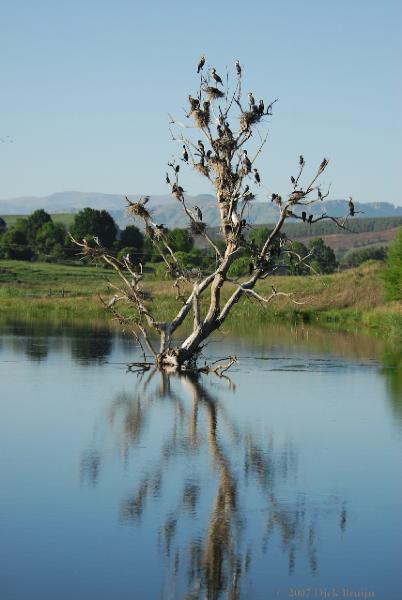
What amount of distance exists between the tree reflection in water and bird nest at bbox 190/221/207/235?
31.3 feet

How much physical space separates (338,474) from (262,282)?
6196cm

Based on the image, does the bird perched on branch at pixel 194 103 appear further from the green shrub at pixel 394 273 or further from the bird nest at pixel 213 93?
the green shrub at pixel 394 273

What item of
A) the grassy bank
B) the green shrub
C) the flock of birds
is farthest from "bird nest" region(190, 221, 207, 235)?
the green shrub

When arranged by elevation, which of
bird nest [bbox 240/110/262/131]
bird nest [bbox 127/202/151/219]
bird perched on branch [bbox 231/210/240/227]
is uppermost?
bird nest [bbox 240/110/262/131]

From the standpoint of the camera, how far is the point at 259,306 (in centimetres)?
7225

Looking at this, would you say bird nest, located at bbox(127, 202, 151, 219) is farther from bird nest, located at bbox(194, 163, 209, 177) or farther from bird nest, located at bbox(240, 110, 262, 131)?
bird nest, located at bbox(240, 110, 262, 131)

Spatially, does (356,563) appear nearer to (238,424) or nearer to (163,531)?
(163,531)

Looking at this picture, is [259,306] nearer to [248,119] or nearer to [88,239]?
[248,119]

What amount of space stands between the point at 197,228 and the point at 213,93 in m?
3.94

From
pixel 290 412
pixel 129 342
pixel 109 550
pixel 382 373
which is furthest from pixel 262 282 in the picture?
pixel 109 550

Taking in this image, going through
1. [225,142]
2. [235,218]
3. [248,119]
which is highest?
[248,119]

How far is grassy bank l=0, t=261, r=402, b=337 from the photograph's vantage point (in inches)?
2630

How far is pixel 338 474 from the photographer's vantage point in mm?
20891

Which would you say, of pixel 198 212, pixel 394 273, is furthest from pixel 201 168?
pixel 394 273
